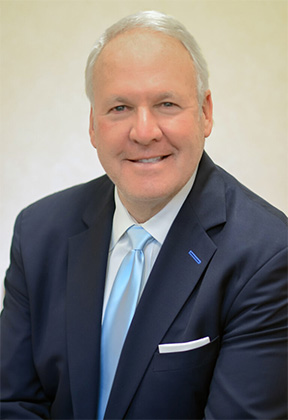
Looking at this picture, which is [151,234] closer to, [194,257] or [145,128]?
[194,257]

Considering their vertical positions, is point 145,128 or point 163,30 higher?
point 163,30

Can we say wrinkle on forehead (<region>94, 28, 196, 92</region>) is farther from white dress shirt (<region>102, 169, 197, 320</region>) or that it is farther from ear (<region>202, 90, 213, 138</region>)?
white dress shirt (<region>102, 169, 197, 320</region>)

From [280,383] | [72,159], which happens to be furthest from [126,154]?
[72,159]

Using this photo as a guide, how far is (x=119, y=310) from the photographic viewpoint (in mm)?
1391

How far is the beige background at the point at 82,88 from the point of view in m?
2.27

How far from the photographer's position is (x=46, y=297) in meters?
1.50

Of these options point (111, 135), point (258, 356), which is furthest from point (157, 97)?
point (258, 356)

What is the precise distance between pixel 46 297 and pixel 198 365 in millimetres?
488

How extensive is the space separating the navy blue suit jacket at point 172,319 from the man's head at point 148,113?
4.9 inches

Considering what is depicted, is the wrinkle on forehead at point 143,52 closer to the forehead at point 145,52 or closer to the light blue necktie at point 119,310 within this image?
the forehead at point 145,52

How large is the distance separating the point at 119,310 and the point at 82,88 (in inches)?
50.8

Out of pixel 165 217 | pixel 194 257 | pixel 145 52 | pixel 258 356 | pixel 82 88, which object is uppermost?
pixel 82 88

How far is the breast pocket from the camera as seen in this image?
1.27 meters

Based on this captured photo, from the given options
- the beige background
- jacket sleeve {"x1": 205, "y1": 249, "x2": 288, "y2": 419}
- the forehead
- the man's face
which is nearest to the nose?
the man's face
